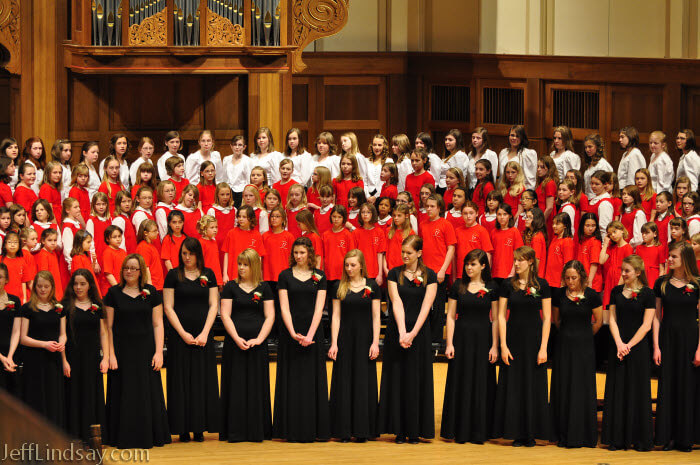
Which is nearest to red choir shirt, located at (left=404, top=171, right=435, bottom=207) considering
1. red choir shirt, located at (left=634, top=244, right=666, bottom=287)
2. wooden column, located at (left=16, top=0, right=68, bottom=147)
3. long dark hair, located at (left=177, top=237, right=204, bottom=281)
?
red choir shirt, located at (left=634, top=244, right=666, bottom=287)

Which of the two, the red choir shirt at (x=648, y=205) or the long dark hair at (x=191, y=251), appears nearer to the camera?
the long dark hair at (x=191, y=251)

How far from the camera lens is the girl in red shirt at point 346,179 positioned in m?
9.74

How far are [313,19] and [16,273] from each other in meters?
4.74

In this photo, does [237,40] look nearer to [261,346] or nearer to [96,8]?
[96,8]

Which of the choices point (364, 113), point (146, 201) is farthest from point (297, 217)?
point (364, 113)

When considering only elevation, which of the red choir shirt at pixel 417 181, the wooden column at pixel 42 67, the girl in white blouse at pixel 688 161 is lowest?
the red choir shirt at pixel 417 181

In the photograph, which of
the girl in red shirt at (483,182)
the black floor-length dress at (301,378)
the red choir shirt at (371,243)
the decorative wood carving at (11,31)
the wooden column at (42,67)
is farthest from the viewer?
the wooden column at (42,67)

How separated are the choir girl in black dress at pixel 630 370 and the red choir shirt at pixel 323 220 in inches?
117

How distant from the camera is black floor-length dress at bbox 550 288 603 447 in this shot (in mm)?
7082

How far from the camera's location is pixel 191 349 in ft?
23.5

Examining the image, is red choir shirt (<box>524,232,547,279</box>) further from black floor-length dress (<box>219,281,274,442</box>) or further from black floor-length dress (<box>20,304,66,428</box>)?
black floor-length dress (<box>20,304,66,428</box>)

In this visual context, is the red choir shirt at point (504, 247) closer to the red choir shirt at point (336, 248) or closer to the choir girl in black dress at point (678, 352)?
the red choir shirt at point (336, 248)

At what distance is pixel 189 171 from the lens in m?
10.4

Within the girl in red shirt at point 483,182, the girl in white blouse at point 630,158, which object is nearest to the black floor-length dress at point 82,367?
the girl in red shirt at point 483,182
